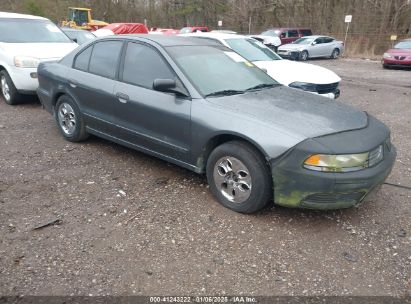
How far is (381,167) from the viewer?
11.5 ft

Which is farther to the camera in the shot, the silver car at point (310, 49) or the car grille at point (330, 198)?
the silver car at point (310, 49)

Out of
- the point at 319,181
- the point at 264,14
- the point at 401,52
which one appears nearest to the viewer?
the point at 319,181

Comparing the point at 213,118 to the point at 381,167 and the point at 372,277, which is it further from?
the point at 372,277

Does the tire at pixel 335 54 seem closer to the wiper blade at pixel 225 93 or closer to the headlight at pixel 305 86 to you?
the headlight at pixel 305 86

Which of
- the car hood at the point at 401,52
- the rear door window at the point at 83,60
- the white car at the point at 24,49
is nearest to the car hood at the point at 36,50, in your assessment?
the white car at the point at 24,49

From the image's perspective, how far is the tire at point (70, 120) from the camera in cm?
527

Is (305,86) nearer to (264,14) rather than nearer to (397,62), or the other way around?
(397,62)

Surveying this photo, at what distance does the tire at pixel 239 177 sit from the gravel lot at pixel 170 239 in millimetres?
140

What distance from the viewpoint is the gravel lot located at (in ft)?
9.20

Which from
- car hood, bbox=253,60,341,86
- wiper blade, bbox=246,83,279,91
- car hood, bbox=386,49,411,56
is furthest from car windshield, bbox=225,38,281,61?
car hood, bbox=386,49,411,56

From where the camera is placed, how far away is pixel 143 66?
14.5ft

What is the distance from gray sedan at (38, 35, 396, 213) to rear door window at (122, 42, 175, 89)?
0.01 m

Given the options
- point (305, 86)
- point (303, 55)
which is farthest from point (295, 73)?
point (303, 55)

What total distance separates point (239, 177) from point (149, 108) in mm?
1306
